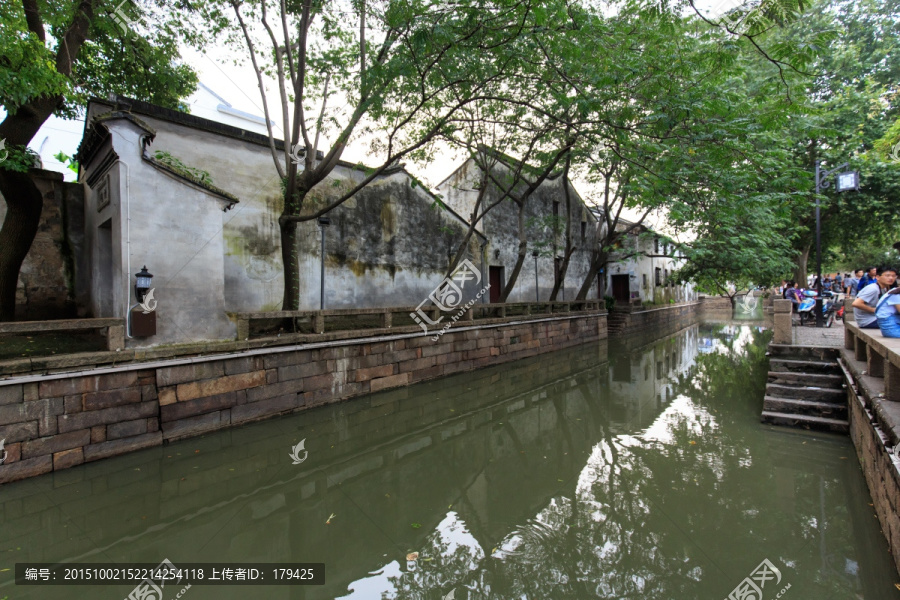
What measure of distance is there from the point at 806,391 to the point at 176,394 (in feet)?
26.3

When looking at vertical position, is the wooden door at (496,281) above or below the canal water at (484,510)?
above

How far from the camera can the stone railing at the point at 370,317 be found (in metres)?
6.12

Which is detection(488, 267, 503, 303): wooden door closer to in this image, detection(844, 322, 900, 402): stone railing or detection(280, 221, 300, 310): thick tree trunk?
detection(280, 221, 300, 310): thick tree trunk

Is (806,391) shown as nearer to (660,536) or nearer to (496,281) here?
(660,536)

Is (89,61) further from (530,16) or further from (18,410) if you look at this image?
(530,16)

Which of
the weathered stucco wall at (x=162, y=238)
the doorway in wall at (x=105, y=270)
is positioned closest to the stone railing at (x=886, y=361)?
the weathered stucco wall at (x=162, y=238)

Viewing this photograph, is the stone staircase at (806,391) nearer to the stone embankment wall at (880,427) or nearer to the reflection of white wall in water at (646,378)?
the stone embankment wall at (880,427)

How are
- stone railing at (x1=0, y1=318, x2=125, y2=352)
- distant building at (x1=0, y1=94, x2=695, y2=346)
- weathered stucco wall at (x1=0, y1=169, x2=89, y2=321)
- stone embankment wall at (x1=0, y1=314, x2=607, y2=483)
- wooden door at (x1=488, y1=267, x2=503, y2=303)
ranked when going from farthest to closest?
wooden door at (x1=488, y1=267, x2=503, y2=303), weathered stucco wall at (x1=0, y1=169, x2=89, y2=321), distant building at (x1=0, y1=94, x2=695, y2=346), stone railing at (x1=0, y1=318, x2=125, y2=352), stone embankment wall at (x1=0, y1=314, x2=607, y2=483)

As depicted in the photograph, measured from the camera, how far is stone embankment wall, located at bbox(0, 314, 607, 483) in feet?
13.1

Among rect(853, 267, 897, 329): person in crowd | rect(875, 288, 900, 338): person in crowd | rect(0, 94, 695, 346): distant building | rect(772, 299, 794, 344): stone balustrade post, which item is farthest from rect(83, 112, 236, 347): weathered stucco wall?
rect(772, 299, 794, 344): stone balustrade post

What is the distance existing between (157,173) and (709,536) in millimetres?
7106

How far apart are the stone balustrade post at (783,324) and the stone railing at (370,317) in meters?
5.61

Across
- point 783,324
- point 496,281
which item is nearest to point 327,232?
point 496,281

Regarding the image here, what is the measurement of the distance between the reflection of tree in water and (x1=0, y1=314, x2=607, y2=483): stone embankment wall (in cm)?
359
